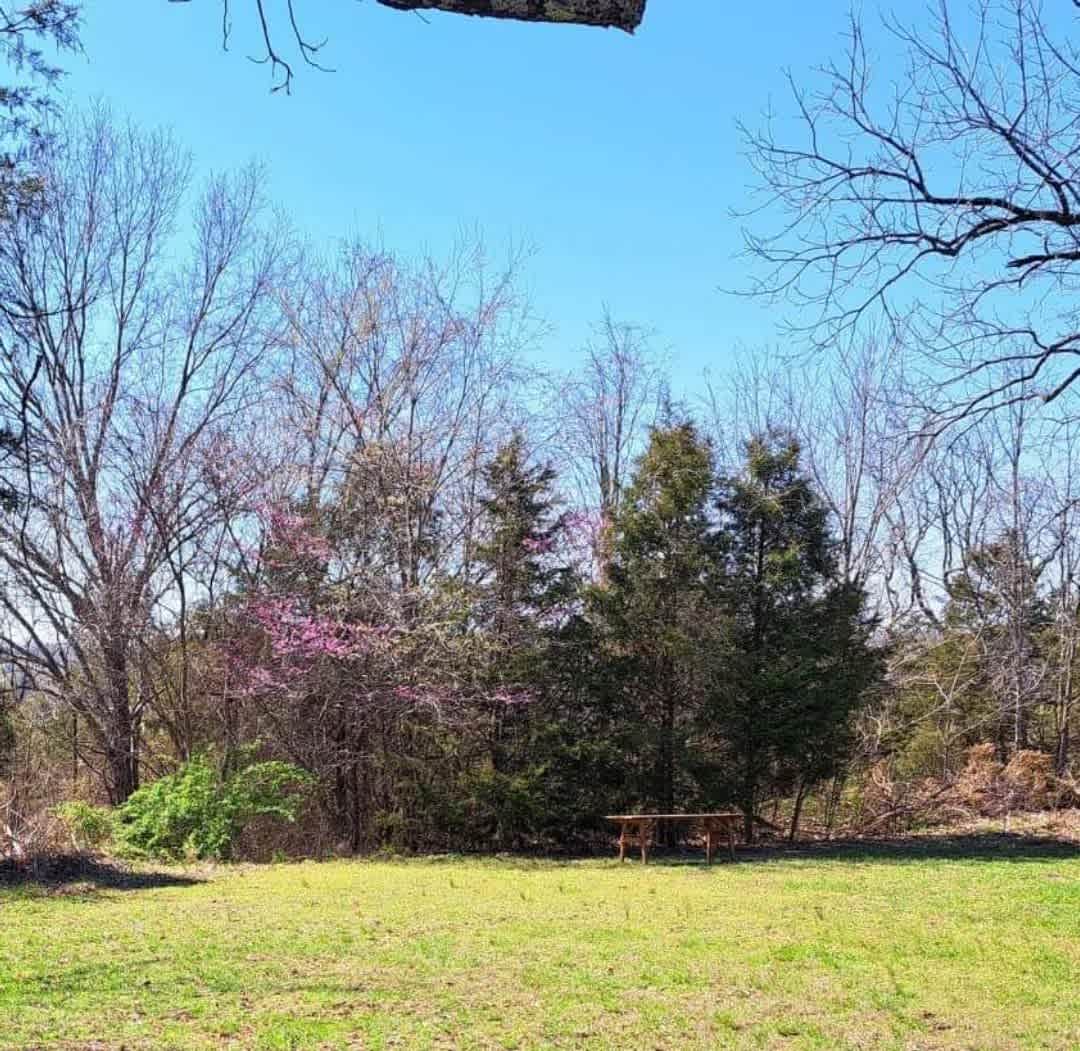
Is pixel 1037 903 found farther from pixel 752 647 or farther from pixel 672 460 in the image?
pixel 672 460

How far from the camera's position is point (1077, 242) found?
486 cm

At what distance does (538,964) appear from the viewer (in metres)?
6.12

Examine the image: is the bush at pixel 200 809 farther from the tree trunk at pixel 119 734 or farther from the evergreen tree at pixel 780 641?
the evergreen tree at pixel 780 641

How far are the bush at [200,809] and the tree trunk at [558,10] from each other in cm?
1270

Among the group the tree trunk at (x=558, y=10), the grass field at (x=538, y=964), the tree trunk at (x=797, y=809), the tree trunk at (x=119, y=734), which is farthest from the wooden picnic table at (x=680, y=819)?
the tree trunk at (x=558, y=10)

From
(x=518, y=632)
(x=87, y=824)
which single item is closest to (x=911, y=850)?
(x=518, y=632)

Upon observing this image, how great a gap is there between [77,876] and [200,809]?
294cm

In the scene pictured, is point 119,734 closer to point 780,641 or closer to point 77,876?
point 77,876

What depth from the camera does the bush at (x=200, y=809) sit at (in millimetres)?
12609

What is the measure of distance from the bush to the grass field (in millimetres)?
2262

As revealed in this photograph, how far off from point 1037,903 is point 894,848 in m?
5.71

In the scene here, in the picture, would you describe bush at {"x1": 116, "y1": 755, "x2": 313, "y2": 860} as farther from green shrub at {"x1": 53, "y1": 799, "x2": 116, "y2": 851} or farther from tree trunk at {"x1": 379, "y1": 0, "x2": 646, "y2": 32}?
tree trunk at {"x1": 379, "y1": 0, "x2": 646, "y2": 32}

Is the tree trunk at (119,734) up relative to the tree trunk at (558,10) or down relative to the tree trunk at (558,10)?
down

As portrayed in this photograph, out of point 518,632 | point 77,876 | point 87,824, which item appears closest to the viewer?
point 77,876
